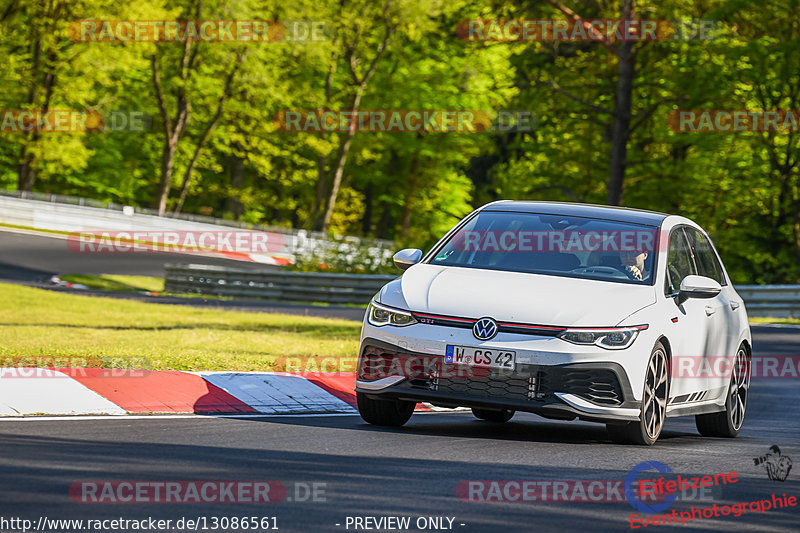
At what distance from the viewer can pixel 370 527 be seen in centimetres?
562

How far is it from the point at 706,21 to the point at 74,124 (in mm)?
31103

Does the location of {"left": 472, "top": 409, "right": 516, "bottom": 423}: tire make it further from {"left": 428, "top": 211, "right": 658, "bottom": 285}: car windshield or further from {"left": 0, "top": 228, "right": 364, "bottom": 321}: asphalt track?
{"left": 0, "top": 228, "right": 364, "bottom": 321}: asphalt track

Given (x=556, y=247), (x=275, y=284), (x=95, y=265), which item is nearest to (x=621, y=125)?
(x=275, y=284)

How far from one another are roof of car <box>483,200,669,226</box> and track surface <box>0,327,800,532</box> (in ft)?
5.76

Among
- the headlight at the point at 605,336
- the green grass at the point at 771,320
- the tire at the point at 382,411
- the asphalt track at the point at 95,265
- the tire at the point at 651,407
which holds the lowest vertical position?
the asphalt track at the point at 95,265

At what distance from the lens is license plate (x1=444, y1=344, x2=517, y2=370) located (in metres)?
8.26

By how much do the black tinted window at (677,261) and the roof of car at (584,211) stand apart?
20 cm

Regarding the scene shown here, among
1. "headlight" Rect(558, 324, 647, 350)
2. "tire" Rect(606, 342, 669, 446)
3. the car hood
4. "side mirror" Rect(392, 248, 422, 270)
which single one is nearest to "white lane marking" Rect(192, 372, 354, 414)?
"side mirror" Rect(392, 248, 422, 270)

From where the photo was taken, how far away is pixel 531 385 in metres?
8.26

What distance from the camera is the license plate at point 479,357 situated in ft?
27.1

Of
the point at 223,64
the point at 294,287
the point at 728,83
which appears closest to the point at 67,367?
the point at 294,287

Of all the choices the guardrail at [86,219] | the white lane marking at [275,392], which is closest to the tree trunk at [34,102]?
the guardrail at [86,219]

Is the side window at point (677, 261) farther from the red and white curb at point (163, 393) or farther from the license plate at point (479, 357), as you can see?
the red and white curb at point (163, 393)

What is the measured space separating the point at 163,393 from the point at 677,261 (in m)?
4.30
